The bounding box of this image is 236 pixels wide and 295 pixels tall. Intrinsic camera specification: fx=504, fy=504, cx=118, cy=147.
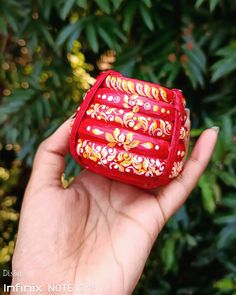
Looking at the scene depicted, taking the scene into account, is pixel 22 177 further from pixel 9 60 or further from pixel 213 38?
pixel 213 38

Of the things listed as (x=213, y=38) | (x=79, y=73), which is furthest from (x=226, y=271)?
(x=79, y=73)

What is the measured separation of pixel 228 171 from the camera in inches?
56.5

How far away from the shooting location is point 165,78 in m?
1.59

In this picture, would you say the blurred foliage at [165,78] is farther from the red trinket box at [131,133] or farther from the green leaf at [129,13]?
the red trinket box at [131,133]

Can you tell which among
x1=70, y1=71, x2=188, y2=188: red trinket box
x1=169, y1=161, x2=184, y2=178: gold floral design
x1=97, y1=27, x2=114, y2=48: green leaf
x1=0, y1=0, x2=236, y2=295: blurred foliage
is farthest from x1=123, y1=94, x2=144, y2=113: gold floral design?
x1=97, y1=27, x2=114, y2=48: green leaf

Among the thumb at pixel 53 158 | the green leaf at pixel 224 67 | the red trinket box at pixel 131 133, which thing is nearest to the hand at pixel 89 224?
the thumb at pixel 53 158

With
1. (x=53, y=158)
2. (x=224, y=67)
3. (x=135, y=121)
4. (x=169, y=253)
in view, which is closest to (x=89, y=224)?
(x=53, y=158)

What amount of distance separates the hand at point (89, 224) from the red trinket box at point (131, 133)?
114 millimetres

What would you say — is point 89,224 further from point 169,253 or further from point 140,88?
point 169,253

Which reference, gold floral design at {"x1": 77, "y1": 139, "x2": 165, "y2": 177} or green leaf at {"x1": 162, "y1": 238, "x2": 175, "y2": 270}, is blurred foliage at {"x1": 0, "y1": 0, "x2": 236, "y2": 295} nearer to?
green leaf at {"x1": 162, "y1": 238, "x2": 175, "y2": 270}

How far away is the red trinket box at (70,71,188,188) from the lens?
3.33ft

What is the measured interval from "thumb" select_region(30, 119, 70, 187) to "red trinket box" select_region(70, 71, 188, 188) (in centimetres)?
11

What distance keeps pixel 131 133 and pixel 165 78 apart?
62 centimetres

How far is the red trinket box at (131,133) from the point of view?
1.01 meters
